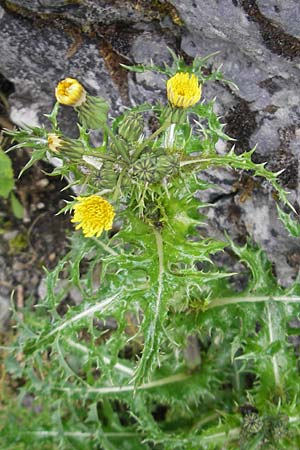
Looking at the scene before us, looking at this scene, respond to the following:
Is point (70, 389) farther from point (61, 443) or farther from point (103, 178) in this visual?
point (103, 178)

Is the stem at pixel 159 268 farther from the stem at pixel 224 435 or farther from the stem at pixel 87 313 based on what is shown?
the stem at pixel 224 435

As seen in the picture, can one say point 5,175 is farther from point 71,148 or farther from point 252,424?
point 252,424

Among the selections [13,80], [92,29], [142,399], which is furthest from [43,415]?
[92,29]

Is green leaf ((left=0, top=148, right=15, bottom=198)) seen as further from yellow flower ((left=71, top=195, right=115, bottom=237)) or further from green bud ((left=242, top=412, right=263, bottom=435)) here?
green bud ((left=242, top=412, right=263, bottom=435))

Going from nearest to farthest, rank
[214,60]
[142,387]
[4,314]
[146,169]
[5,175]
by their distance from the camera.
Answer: [146,169] → [214,60] → [142,387] → [5,175] → [4,314]

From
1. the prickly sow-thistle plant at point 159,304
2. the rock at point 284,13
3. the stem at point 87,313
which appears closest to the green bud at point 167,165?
the prickly sow-thistle plant at point 159,304

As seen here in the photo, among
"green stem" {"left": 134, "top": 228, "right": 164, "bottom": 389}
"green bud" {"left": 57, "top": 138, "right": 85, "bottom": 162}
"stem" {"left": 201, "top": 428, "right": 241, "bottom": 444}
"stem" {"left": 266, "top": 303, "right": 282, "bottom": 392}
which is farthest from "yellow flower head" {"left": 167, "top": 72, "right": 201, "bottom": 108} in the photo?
"stem" {"left": 201, "top": 428, "right": 241, "bottom": 444}

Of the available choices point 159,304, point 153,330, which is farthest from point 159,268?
point 153,330
